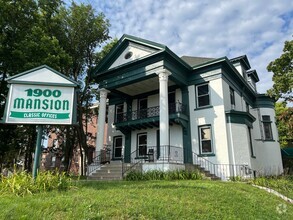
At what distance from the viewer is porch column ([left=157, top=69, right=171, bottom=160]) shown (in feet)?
45.6

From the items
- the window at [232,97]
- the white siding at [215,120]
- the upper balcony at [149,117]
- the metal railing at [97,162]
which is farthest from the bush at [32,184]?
the window at [232,97]

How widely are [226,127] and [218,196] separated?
28.4 feet

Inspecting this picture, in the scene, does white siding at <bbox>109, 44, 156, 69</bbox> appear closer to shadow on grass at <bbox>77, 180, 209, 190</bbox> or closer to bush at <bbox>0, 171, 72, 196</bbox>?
shadow on grass at <bbox>77, 180, 209, 190</bbox>

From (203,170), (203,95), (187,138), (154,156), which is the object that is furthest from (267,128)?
(154,156)

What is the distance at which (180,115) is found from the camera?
15.8 metres

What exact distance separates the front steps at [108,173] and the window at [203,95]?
274 inches

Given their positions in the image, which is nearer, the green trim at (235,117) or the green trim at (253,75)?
the green trim at (235,117)

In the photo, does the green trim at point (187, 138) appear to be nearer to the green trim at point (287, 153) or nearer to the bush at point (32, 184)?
the bush at point (32, 184)

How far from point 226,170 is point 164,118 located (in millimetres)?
4894

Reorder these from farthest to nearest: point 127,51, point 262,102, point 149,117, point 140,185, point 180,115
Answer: point 262,102 < point 127,51 < point 149,117 < point 180,115 < point 140,185

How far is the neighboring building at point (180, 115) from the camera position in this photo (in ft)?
49.1

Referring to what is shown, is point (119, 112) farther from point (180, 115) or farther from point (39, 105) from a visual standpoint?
point (39, 105)

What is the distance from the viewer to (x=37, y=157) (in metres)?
7.66

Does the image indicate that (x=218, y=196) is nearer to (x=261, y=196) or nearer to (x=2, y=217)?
(x=261, y=196)
